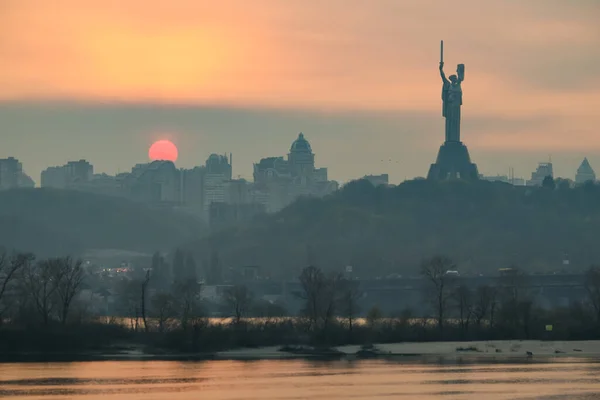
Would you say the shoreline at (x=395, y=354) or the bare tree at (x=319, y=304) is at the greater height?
the bare tree at (x=319, y=304)

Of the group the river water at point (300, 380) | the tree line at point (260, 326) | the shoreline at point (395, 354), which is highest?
the tree line at point (260, 326)

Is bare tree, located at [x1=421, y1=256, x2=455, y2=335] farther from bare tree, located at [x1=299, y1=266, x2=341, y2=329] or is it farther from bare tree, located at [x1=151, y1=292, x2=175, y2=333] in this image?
bare tree, located at [x1=151, y1=292, x2=175, y2=333]

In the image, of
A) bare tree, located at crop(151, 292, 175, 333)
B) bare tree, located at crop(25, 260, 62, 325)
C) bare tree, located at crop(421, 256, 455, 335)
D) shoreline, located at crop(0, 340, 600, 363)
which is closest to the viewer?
shoreline, located at crop(0, 340, 600, 363)

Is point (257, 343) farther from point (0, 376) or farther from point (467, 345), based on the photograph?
point (0, 376)

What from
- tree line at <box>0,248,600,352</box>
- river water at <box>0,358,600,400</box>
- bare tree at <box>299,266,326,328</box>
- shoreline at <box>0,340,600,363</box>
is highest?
bare tree at <box>299,266,326,328</box>

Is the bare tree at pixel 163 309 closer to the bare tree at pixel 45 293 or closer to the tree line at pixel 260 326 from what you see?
the tree line at pixel 260 326

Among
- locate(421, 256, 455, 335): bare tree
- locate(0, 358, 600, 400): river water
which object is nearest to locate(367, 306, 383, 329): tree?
locate(421, 256, 455, 335): bare tree

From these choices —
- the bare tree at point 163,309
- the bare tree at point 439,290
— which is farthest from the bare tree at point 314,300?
the bare tree at point 163,309
